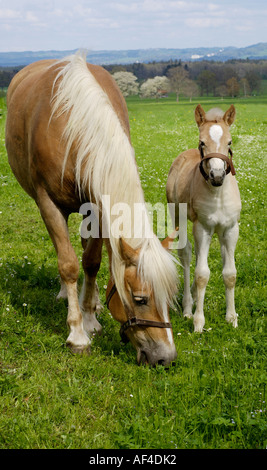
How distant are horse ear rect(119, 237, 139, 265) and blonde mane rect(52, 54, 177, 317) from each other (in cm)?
6

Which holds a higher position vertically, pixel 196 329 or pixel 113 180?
pixel 113 180

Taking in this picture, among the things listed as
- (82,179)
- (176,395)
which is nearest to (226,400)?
(176,395)

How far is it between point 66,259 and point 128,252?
3.79 ft

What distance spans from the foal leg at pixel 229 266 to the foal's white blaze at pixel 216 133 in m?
1.03

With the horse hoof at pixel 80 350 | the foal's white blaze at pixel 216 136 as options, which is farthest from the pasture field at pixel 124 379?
the foal's white blaze at pixel 216 136

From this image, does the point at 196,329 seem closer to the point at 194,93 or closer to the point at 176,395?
the point at 176,395

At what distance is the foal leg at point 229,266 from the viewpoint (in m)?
5.60

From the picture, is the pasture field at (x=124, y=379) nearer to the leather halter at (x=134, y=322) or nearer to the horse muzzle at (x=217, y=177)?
the leather halter at (x=134, y=322)

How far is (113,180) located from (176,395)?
1972 millimetres

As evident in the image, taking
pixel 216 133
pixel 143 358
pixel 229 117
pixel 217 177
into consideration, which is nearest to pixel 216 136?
pixel 216 133

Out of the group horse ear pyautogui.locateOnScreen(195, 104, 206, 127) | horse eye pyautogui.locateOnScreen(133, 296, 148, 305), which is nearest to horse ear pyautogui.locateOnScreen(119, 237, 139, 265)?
horse eye pyautogui.locateOnScreen(133, 296, 148, 305)

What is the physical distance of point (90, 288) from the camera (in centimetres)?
582

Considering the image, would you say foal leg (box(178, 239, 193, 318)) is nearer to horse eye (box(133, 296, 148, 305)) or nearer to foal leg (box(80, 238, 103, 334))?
foal leg (box(80, 238, 103, 334))
